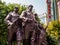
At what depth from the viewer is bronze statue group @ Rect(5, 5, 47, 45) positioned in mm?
18750

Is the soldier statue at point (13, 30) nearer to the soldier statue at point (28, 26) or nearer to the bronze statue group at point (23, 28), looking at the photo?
the bronze statue group at point (23, 28)

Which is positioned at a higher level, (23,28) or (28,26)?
(28,26)

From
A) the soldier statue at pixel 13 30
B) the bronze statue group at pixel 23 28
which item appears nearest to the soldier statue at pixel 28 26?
the bronze statue group at pixel 23 28

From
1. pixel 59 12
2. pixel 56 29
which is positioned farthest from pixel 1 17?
pixel 59 12

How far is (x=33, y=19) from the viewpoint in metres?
19.5

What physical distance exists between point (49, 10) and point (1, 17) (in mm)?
20758

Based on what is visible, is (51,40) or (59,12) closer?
(51,40)

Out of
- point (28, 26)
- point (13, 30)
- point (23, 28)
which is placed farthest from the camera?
point (28, 26)

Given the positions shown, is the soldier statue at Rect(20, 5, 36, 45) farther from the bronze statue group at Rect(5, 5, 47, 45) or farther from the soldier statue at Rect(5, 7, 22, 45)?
the soldier statue at Rect(5, 7, 22, 45)

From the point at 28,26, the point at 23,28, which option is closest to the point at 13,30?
the point at 23,28

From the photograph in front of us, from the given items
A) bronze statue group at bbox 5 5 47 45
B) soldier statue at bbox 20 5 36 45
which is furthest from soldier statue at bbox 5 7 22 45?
soldier statue at bbox 20 5 36 45

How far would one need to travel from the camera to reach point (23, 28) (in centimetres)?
1903

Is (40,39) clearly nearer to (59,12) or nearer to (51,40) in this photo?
(51,40)

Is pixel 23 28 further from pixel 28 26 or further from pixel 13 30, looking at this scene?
pixel 13 30
